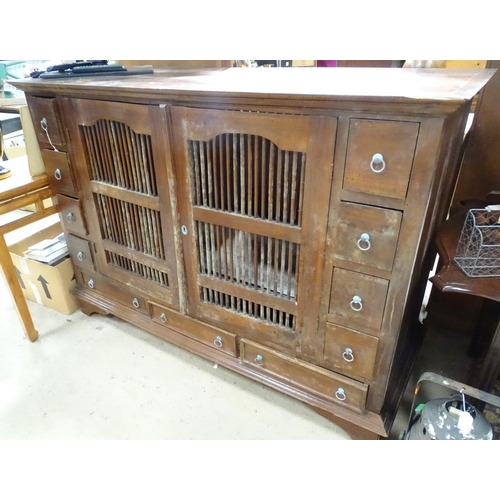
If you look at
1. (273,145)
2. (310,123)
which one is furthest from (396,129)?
(273,145)

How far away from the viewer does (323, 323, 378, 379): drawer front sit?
1.12m

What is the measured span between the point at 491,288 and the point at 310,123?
607 millimetres

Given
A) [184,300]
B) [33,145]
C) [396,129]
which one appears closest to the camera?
[396,129]

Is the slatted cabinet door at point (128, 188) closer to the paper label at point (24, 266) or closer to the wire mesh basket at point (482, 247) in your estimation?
the paper label at point (24, 266)

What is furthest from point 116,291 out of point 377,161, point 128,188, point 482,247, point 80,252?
point 482,247

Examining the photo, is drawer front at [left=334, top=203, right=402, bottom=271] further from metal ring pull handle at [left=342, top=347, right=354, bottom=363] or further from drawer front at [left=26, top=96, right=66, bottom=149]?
drawer front at [left=26, top=96, right=66, bottom=149]

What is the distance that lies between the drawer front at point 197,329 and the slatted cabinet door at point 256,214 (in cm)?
5

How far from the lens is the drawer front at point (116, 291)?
1.66m

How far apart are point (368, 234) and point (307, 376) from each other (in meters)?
0.58

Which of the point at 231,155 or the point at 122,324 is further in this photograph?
the point at 122,324

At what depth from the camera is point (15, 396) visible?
4.88ft

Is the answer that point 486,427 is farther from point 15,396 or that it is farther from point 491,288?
point 15,396

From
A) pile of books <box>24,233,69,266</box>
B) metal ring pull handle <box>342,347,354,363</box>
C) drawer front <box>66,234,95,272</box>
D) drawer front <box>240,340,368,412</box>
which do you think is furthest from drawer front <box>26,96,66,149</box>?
metal ring pull handle <box>342,347,354,363</box>

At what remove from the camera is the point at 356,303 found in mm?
1076
